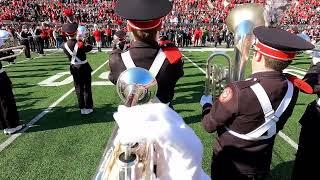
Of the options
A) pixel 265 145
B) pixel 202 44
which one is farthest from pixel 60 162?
pixel 202 44

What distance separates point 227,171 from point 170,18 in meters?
33.4

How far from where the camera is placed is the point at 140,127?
162cm

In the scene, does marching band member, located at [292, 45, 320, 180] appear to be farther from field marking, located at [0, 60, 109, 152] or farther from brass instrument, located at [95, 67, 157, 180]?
field marking, located at [0, 60, 109, 152]

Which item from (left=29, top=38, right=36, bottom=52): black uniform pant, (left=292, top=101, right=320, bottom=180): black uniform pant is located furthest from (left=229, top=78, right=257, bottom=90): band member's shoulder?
(left=29, top=38, right=36, bottom=52): black uniform pant

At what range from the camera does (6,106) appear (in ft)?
21.4

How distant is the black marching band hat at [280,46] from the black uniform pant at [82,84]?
5408 millimetres

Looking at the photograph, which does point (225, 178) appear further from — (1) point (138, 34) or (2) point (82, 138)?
(2) point (82, 138)

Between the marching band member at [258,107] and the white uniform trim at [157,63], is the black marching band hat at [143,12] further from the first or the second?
the marching band member at [258,107]

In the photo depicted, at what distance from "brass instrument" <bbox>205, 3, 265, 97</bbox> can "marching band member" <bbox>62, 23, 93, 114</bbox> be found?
369 centimetres

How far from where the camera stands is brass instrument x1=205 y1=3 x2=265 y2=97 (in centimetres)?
392

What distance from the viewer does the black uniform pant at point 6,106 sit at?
646 cm

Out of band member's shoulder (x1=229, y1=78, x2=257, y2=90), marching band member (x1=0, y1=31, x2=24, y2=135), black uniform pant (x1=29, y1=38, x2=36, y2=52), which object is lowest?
black uniform pant (x1=29, y1=38, x2=36, y2=52)

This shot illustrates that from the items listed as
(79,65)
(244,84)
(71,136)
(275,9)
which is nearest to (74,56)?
(79,65)

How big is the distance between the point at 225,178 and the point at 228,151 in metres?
0.28
